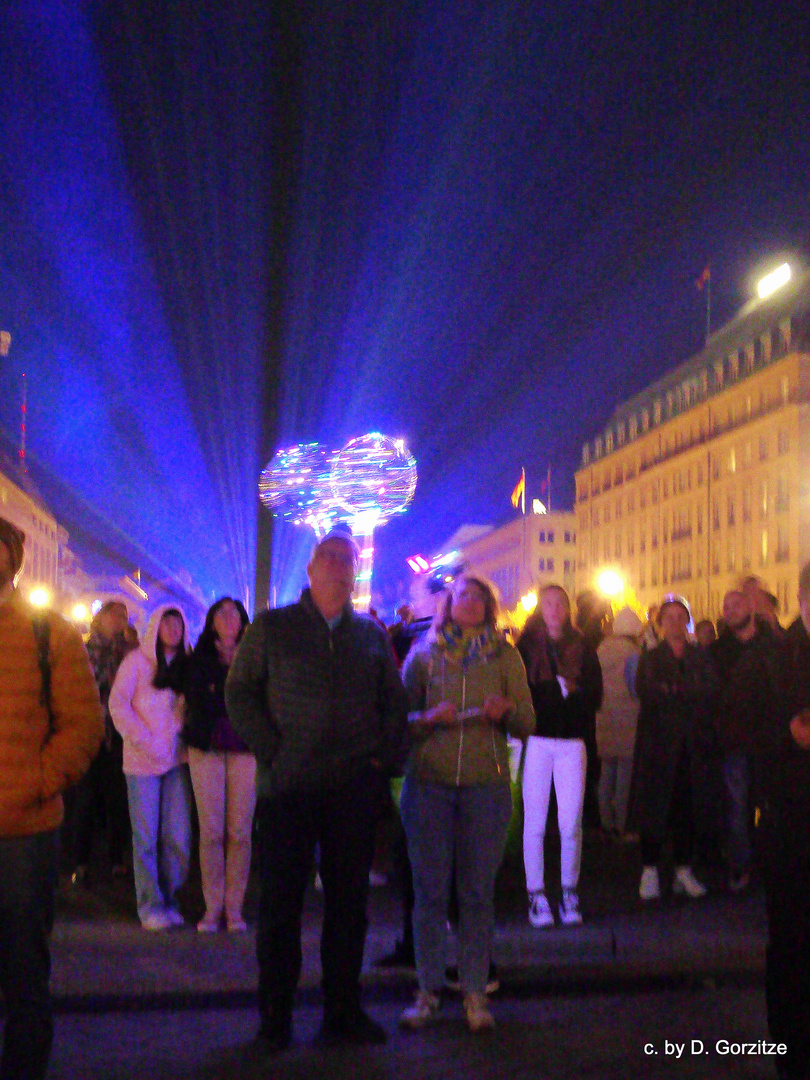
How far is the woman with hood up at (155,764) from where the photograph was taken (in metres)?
6.36

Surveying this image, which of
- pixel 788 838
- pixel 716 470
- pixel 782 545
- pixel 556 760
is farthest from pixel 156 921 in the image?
pixel 716 470

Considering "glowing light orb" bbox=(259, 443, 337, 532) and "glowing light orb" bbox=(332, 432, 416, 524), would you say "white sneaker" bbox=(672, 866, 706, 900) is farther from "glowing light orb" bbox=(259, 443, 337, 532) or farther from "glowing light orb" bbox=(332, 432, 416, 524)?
"glowing light orb" bbox=(259, 443, 337, 532)

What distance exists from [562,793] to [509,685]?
1678 mm

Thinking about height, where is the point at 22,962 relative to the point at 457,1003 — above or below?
above

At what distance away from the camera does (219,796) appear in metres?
6.20

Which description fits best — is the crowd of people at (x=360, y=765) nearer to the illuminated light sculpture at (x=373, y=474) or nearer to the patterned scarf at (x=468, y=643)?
the patterned scarf at (x=468, y=643)

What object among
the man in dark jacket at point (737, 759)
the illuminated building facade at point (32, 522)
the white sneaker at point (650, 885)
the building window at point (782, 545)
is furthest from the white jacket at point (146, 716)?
the illuminated building facade at point (32, 522)

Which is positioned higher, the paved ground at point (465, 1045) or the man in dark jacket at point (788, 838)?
the man in dark jacket at point (788, 838)

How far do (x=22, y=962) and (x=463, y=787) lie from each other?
2140 millimetres

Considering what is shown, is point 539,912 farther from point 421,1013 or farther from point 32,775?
point 32,775

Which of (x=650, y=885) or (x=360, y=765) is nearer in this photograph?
(x=360, y=765)

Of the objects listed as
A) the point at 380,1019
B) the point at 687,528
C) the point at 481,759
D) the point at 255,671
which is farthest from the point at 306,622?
the point at 687,528

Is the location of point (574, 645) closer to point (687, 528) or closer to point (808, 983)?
point (808, 983)

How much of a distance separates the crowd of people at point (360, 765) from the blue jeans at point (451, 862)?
1 cm
